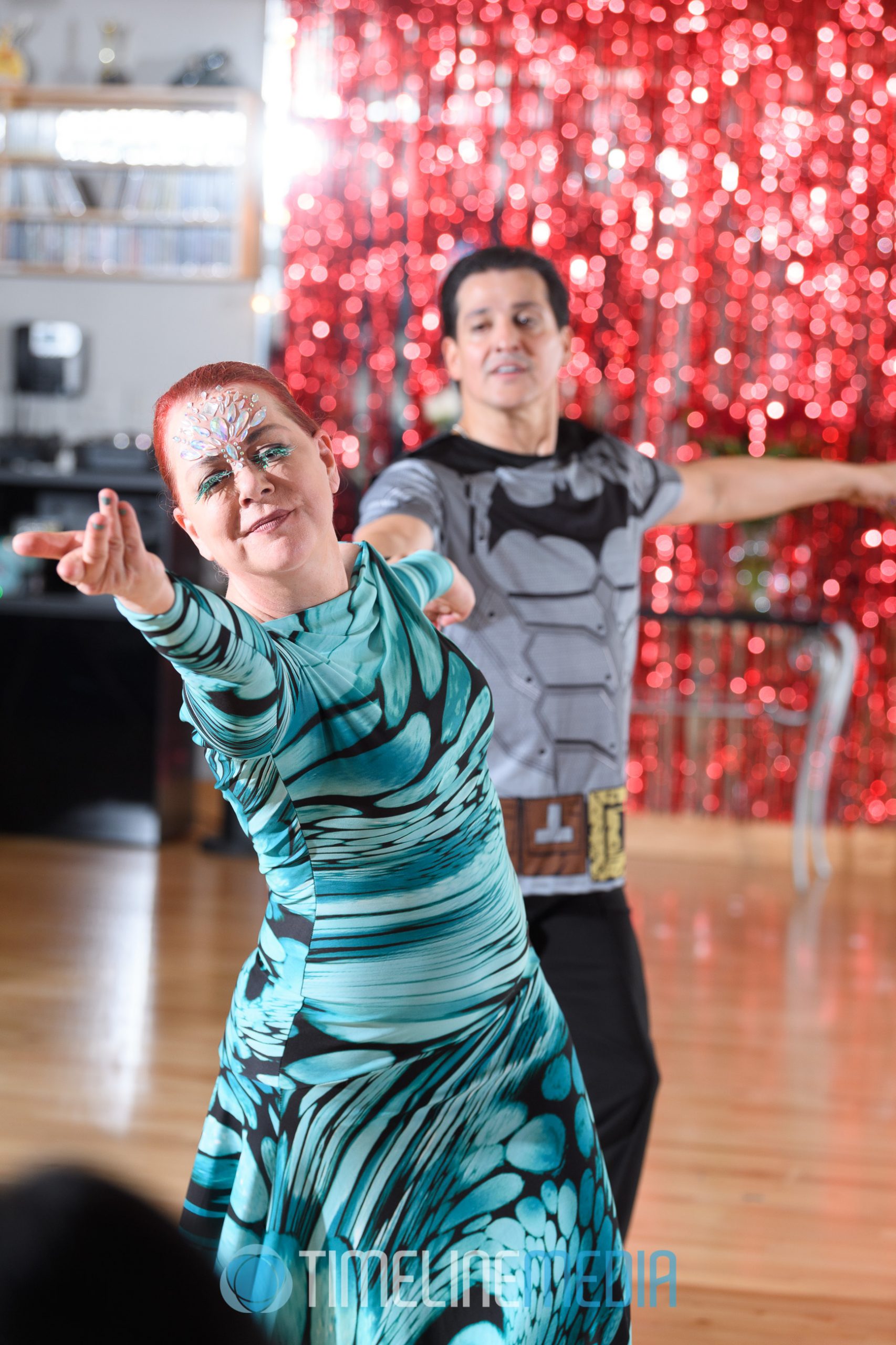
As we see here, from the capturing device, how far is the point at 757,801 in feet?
16.9

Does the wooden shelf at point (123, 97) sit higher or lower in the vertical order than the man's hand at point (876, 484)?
higher

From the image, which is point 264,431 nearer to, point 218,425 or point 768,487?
point 218,425

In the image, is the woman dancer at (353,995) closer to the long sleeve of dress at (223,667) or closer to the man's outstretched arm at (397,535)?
the long sleeve of dress at (223,667)

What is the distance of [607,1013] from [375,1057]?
2.52 ft

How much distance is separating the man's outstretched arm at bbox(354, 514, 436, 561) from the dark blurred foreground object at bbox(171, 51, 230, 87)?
420cm

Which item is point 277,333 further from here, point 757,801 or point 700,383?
point 757,801

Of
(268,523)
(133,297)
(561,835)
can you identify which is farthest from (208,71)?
(268,523)

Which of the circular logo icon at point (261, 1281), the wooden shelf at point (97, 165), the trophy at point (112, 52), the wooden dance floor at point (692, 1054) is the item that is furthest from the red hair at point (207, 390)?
the trophy at point (112, 52)

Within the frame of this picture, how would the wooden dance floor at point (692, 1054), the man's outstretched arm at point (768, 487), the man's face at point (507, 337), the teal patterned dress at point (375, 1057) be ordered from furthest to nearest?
1. the wooden dance floor at point (692, 1054)
2. the man's outstretched arm at point (768, 487)
3. the man's face at point (507, 337)
4. the teal patterned dress at point (375, 1057)

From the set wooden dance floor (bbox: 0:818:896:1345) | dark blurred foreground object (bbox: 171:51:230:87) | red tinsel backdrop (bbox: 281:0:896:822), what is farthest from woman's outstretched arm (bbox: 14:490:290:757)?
dark blurred foreground object (bbox: 171:51:230:87)

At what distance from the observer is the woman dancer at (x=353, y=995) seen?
0.90m

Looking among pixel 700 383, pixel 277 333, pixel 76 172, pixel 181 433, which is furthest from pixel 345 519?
pixel 181 433

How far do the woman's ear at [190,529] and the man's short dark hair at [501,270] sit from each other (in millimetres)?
914

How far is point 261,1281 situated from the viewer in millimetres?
909
